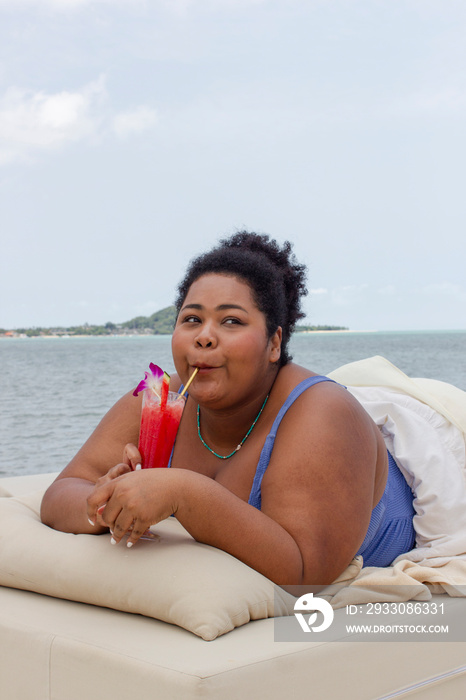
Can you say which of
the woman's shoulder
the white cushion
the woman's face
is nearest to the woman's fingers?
the white cushion

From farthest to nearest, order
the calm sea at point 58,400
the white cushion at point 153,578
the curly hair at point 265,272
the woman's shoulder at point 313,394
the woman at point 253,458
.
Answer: the calm sea at point 58,400 < the curly hair at point 265,272 < the woman's shoulder at point 313,394 < the woman at point 253,458 < the white cushion at point 153,578

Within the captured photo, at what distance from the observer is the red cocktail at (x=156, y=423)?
238 cm

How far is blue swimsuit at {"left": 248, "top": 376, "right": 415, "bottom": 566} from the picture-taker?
2359 mm

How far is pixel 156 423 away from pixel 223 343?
332 mm

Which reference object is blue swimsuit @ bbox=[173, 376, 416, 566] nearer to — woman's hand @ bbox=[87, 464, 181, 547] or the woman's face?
the woman's face

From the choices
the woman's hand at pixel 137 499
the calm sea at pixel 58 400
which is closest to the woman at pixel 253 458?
the woman's hand at pixel 137 499

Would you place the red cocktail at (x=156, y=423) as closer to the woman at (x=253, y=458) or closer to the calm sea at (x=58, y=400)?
the woman at (x=253, y=458)

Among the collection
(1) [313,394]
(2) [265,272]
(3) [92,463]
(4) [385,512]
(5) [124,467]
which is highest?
(2) [265,272]

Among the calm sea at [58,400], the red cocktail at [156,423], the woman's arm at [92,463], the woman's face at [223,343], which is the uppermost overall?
the woman's face at [223,343]

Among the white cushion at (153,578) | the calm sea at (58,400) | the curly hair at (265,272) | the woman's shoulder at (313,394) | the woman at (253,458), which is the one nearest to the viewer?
the white cushion at (153,578)

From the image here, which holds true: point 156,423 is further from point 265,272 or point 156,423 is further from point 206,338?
point 265,272

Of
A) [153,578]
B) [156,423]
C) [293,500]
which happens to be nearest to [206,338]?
[156,423]

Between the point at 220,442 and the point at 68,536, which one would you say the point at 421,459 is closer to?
the point at 220,442

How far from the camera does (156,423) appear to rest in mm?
2398
